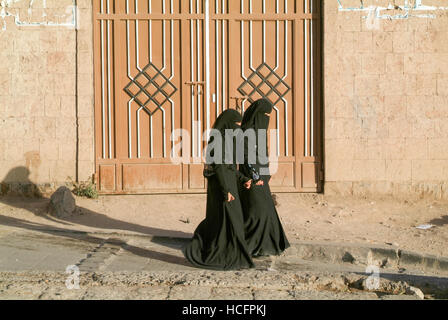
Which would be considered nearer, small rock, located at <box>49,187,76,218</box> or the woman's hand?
the woman's hand

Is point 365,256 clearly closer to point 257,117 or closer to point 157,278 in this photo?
point 257,117

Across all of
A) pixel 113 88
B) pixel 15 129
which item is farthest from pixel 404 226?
pixel 15 129

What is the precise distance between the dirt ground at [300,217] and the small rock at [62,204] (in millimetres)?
96

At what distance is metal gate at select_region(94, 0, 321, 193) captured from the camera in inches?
383

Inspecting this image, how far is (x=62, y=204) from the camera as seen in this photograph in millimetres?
8734

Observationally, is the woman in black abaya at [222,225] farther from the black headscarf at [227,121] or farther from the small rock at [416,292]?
the small rock at [416,292]

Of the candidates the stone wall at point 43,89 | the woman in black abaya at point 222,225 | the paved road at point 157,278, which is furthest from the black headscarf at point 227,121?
the stone wall at point 43,89

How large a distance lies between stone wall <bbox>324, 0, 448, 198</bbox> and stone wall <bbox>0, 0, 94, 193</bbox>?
3634 mm

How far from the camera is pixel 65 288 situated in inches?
205

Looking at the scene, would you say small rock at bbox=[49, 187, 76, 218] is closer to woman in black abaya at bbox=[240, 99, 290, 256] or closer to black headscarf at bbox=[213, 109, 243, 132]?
woman in black abaya at bbox=[240, 99, 290, 256]

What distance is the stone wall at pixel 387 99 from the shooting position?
9680 millimetres

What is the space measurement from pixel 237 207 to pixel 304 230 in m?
2.09

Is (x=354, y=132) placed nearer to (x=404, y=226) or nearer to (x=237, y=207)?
(x=404, y=226)

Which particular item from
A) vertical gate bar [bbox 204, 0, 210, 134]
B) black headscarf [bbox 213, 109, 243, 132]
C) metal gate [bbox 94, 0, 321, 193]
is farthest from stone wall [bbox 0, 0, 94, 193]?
black headscarf [bbox 213, 109, 243, 132]
